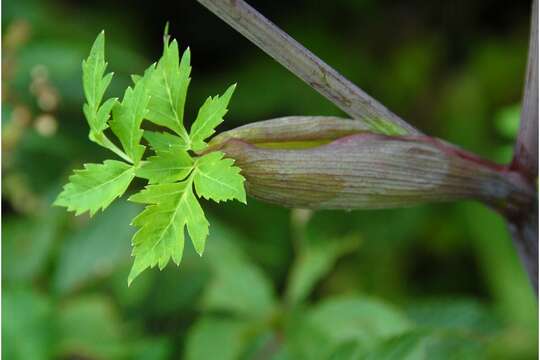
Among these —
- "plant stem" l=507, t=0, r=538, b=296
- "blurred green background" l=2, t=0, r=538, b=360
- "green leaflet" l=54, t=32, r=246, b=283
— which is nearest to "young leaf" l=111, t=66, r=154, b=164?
"green leaflet" l=54, t=32, r=246, b=283

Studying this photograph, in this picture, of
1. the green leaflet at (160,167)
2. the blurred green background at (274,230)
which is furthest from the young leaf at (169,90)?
the blurred green background at (274,230)

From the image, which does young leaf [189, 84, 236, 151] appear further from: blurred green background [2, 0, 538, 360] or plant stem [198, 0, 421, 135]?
blurred green background [2, 0, 538, 360]

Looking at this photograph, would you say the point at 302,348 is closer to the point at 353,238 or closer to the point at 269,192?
the point at 353,238

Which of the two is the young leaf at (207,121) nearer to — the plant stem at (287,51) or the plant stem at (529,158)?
the plant stem at (287,51)

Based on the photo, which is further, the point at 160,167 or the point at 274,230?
the point at 274,230

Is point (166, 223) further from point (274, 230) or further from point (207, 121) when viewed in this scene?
Answer: point (274, 230)

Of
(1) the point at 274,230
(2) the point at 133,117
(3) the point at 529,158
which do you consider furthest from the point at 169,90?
(1) the point at 274,230

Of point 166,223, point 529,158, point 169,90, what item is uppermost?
point 529,158
